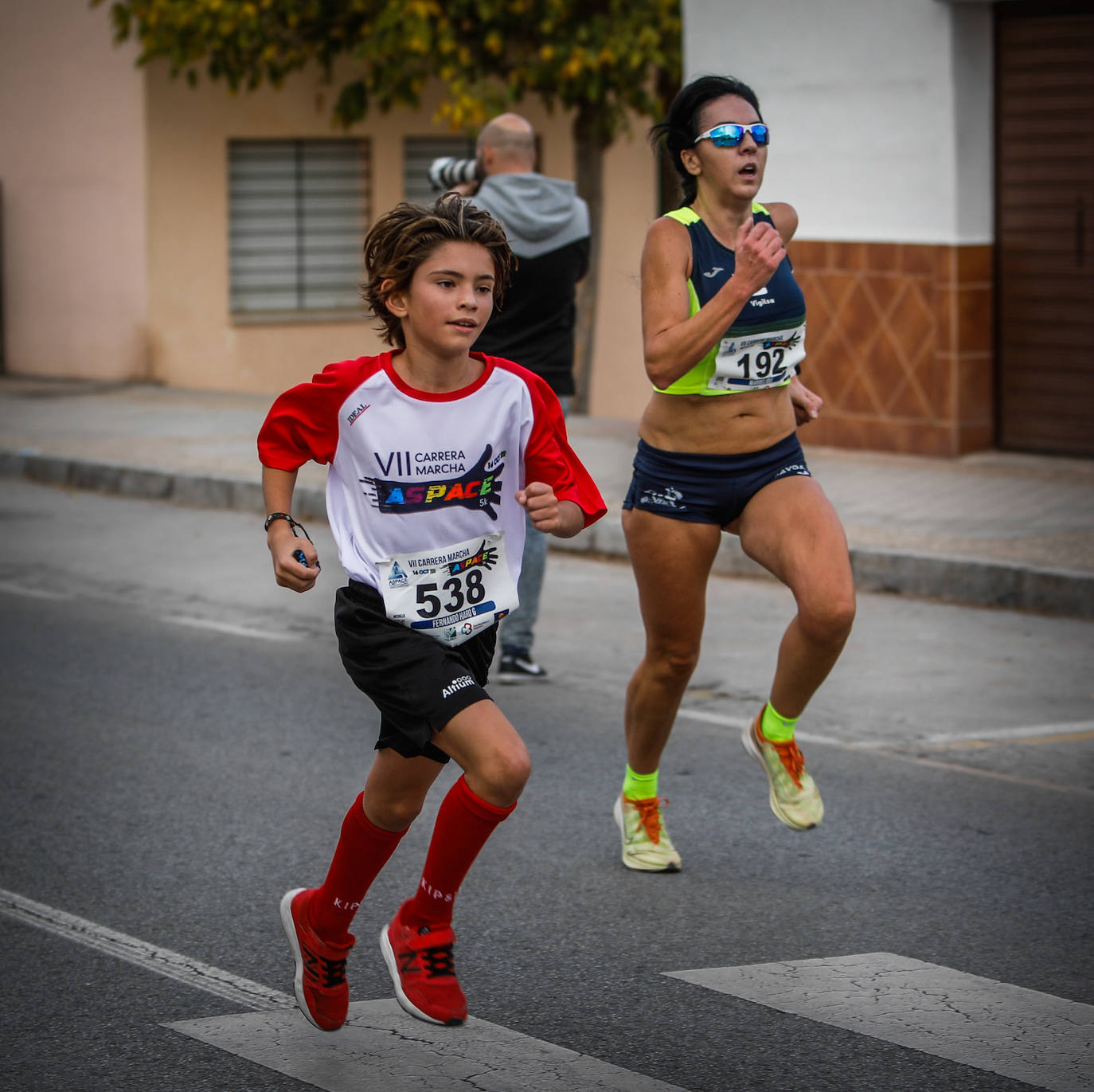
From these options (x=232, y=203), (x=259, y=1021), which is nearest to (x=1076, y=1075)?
(x=259, y=1021)

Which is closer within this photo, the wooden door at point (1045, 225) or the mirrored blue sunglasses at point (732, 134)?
the mirrored blue sunglasses at point (732, 134)

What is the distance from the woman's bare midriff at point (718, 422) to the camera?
478cm

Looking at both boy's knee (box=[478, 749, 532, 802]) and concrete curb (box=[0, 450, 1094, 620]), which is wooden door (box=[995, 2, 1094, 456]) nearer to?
concrete curb (box=[0, 450, 1094, 620])

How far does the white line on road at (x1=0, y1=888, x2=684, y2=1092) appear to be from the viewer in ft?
11.8

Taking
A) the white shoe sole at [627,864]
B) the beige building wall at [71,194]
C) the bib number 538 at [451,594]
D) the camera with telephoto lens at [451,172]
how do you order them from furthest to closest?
the beige building wall at [71,194] → the camera with telephoto lens at [451,172] → the white shoe sole at [627,864] → the bib number 538 at [451,594]

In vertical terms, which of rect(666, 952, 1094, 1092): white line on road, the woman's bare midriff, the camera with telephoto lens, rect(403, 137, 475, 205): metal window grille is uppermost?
rect(403, 137, 475, 205): metal window grille

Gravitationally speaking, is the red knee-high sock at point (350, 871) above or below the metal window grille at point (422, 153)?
below

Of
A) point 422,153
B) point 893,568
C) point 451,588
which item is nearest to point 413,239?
point 451,588

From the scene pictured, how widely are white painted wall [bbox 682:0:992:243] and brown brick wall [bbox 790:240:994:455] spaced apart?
0.16 m

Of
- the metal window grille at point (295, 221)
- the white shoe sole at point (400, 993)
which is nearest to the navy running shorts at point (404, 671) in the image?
the white shoe sole at point (400, 993)

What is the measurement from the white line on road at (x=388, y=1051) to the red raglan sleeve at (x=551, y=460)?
1051mm

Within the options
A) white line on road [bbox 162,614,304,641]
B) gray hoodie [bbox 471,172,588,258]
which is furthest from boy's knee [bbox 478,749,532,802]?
white line on road [bbox 162,614,304,641]

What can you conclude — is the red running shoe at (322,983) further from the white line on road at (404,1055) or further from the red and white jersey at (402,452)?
the red and white jersey at (402,452)

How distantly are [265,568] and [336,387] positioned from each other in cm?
643
